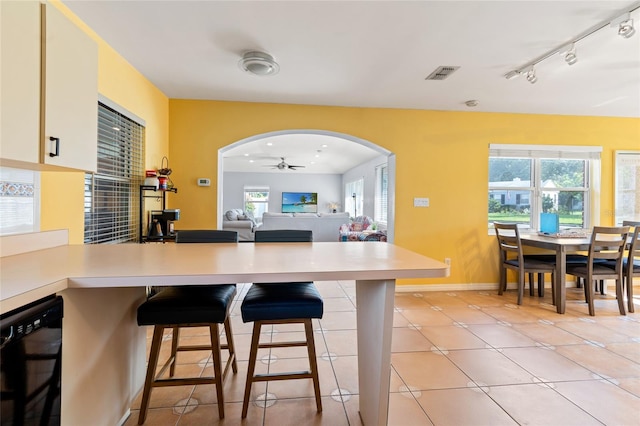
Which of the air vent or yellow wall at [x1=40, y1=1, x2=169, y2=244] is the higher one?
the air vent

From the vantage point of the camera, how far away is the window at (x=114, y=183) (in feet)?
7.61

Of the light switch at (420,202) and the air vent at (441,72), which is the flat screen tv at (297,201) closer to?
the light switch at (420,202)

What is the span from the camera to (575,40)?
2258mm

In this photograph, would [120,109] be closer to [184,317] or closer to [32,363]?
[184,317]

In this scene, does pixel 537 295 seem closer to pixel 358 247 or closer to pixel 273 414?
pixel 358 247

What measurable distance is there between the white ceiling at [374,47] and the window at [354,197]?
5909 mm

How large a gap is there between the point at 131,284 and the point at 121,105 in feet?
7.00

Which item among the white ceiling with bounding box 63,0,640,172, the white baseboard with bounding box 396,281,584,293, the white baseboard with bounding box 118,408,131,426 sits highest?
the white ceiling with bounding box 63,0,640,172

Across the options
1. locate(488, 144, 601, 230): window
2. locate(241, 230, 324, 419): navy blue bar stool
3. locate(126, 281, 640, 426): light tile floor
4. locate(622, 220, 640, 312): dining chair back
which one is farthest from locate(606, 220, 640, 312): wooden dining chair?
locate(241, 230, 324, 419): navy blue bar stool

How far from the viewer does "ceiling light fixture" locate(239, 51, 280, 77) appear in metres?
2.47

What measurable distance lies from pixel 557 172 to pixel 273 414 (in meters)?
4.83

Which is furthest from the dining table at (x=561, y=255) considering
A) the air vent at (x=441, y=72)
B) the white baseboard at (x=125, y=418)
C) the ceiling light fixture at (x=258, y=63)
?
the white baseboard at (x=125, y=418)

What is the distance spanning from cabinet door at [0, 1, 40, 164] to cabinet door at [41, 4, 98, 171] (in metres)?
0.04

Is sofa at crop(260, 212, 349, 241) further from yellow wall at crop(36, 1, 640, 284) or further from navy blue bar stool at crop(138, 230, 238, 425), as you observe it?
navy blue bar stool at crop(138, 230, 238, 425)
